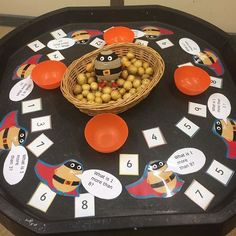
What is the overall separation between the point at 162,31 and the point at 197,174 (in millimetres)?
646

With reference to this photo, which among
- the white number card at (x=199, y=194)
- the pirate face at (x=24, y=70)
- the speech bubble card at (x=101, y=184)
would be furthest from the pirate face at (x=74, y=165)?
the pirate face at (x=24, y=70)

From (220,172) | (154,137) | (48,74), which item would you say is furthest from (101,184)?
(48,74)

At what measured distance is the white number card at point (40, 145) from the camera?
85cm

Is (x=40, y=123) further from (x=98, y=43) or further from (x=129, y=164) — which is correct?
(x=98, y=43)

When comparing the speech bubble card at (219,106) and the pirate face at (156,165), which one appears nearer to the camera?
the pirate face at (156,165)

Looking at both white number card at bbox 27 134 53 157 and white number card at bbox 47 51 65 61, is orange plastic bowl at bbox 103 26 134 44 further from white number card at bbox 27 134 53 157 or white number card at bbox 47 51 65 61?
white number card at bbox 27 134 53 157

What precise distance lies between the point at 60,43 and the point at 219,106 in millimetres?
648

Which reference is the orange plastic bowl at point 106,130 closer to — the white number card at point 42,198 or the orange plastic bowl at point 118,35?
the white number card at point 42,198

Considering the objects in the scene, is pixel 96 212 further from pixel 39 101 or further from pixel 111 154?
pixel 39 101

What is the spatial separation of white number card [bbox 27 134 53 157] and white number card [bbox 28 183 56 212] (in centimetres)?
11

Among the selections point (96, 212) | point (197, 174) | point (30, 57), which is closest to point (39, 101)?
point (30, 57)

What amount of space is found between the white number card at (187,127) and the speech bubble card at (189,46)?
1.10ft

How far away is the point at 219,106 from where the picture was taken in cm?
94

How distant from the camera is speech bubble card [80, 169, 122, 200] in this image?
2.51ft
